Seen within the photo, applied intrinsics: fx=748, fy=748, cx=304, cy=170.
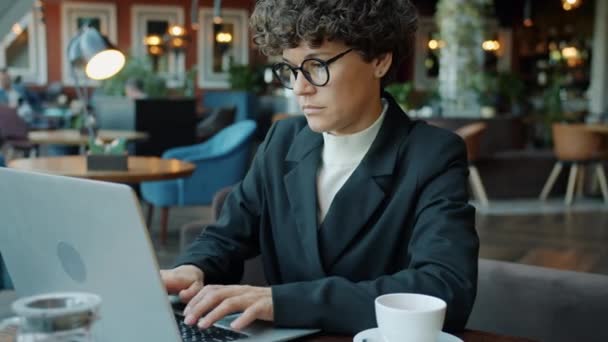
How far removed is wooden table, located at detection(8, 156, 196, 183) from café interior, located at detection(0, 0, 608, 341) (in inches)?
0.5

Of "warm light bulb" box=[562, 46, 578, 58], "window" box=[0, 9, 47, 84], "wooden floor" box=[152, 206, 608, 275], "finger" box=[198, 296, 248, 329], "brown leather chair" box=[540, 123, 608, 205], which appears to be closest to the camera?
"finger" box=[198, 296, 248, 329]

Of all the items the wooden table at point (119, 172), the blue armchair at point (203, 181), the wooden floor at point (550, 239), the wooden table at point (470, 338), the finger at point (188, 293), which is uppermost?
the finger at point (188, 293)

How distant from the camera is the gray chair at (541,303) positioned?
1.50 m

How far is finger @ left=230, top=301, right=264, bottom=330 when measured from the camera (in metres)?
1.12

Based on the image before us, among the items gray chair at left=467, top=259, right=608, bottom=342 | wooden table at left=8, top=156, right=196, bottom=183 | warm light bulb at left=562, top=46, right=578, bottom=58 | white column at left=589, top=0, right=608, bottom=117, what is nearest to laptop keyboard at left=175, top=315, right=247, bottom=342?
gray chair at left=467, top=259, right=608, bottom=342

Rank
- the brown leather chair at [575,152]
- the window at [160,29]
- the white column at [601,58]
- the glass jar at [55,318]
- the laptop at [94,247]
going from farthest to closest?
1. the window at [160,29]
2. the white column at [601,58]
3. the brown leather chair at [575,152]
4. the laptop at [94,247]
5. the glass jar at [55,318]

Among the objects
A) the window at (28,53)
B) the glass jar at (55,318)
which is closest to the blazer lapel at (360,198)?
the glass jar at (55,318)

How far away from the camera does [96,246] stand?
0.89m

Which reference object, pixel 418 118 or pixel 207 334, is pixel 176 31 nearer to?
pixel 418 118

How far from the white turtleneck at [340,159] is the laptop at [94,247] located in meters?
0.63

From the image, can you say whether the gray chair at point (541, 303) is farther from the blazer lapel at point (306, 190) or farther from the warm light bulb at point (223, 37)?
the warm light bulb at point (223, 37)

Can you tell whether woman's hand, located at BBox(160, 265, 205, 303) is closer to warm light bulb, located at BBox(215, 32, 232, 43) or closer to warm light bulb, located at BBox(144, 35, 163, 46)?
warm light bulb, located at BBox(215, 32, 232, 43)

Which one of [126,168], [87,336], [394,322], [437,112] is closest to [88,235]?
[87,336]

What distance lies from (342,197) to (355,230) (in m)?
0.07
